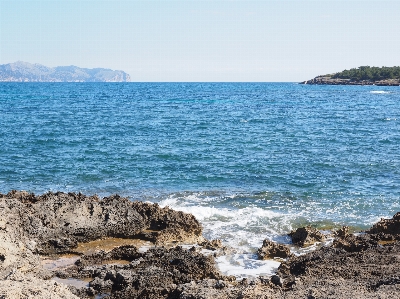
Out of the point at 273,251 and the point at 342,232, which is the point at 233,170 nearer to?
the point at 342,232

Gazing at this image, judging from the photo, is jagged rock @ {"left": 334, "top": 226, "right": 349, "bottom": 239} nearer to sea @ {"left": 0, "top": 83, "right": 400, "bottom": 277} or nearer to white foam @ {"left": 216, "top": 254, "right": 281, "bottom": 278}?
sea @ {"left": 0, "top": 83, "right": 400, "bottom": 277}

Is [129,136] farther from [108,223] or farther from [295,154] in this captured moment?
[108,223]

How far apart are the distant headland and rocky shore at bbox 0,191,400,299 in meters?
127

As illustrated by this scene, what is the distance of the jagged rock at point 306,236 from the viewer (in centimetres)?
1333

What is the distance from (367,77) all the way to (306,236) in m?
142

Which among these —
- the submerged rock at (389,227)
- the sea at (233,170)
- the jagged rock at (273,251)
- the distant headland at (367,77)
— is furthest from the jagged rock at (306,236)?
the distant headland at (367,77)

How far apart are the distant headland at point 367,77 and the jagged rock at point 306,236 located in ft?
411

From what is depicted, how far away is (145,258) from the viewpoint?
10.8 meters

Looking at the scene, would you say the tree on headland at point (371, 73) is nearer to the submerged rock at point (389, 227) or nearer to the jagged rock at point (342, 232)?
the submerged rock at point (389, 227)

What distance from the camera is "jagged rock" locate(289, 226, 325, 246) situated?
1333cm

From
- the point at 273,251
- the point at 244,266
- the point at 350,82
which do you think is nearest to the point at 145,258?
the point at 244,266

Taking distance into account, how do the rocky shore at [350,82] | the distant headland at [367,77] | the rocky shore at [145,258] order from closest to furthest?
the rocky shore at [145,258] → the rocky shore at [350,82] → the distant headland at [367,77]

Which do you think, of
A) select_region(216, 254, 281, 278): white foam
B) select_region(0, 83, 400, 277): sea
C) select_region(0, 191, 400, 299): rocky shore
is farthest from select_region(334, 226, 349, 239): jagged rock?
select_region(216, 254, 281, 278): white foam

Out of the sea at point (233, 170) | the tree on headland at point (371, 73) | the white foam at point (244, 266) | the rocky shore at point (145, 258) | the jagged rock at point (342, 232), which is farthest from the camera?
the tree on headland at point (371, 73)
